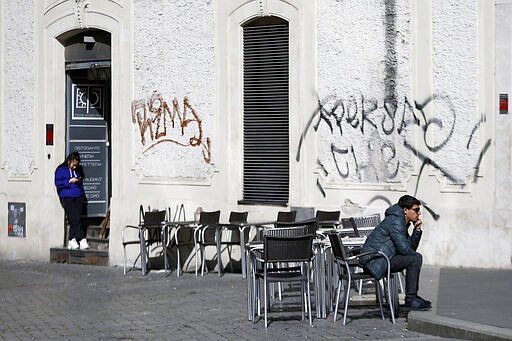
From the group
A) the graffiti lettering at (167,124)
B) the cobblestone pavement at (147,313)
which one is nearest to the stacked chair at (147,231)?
the cobblestone pavement at (147,313)

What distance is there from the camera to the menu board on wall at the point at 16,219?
20.2m

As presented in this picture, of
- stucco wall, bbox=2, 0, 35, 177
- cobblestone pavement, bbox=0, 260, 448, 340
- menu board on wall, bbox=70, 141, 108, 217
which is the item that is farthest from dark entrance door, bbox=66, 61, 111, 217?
cobblestone pavement, bbox=0, 260, 448, 340

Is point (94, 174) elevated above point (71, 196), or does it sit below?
above

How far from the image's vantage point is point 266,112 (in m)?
16.9

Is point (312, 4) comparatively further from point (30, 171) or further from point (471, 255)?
point (30, 171)

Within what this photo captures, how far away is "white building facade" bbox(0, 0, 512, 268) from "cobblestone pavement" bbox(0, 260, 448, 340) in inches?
75.0

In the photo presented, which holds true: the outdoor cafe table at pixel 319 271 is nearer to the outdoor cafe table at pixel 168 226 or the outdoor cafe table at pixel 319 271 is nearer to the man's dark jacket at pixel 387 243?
the man's dark jacket at pixel 387 243

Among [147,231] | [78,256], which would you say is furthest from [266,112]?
[78,256]

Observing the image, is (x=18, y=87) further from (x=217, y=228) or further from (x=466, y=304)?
(x=466, y=304)

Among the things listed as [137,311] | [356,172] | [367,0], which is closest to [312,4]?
[367,0]

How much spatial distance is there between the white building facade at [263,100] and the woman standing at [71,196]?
16.4 inches

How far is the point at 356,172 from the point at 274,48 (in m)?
2.48

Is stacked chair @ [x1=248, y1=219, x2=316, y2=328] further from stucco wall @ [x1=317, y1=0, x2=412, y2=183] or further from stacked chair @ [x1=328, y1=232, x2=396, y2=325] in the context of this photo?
stucco wall @ [x1=317, y1=0, x2=412, y2=183]

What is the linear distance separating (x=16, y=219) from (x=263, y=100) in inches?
242
